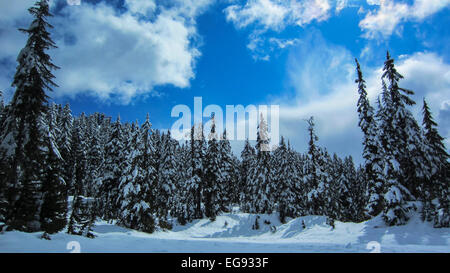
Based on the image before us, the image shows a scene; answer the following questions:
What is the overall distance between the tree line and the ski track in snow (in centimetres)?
177

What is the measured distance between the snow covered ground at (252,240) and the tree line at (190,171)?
1.80 m

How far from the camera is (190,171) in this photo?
134 ft

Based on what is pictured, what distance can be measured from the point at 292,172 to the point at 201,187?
1754 cm

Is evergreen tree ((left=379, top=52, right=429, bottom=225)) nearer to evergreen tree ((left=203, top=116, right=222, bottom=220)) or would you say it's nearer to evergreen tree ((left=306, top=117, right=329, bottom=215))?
evergreen tree ((left=306, top=117, right=329, bottom=215))

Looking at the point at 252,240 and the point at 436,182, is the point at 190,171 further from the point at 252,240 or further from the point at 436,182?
the point at 436,182

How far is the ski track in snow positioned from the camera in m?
9.16

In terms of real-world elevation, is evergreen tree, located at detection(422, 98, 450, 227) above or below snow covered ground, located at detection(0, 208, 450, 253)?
above

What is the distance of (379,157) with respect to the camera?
25.4m

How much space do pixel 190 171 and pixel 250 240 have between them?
1888 cm

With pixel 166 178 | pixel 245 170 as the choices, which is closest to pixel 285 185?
pixel 245 170

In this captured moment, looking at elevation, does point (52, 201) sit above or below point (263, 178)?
below

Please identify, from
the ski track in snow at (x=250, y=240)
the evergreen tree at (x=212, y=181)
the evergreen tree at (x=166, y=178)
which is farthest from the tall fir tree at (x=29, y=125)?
the evergreen tree at (x=212, y=181)

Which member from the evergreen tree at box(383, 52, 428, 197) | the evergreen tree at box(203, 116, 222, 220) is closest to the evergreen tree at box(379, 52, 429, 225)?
the evergreen tree at box(383, 52, 428, 197)
